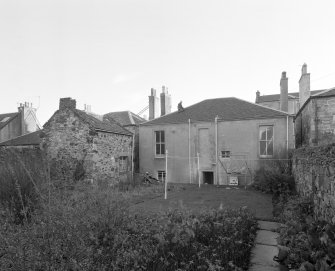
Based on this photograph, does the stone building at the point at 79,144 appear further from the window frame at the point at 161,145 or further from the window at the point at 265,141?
the window at the point at 265,141

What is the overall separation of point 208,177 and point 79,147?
8667 millimetres

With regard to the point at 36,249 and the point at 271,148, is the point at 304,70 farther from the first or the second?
the point at 36,249

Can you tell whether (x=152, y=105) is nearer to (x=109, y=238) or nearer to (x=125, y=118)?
(x=125, y=118)

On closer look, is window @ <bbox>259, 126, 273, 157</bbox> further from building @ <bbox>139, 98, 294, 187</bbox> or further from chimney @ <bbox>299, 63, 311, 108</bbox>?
chimney @ <bbox>299, 63, 311, 108</bbox>

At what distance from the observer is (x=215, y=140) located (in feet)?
57.8

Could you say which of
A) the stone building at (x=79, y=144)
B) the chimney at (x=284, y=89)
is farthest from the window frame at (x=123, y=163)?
the chimney at (x=284, y=89)

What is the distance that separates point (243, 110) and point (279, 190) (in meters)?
7.18

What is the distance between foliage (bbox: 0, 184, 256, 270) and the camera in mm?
3487

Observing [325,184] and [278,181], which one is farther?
[278,181]

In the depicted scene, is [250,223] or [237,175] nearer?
[250,223]

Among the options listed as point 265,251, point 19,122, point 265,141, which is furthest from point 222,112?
point 19,122

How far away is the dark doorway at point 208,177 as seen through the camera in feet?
59.6

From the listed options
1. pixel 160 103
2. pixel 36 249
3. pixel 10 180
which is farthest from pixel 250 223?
pixel 160 103

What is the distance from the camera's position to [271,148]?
16.4 m
